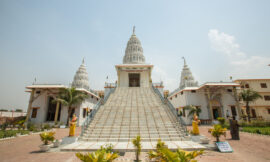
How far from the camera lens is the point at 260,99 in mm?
26203

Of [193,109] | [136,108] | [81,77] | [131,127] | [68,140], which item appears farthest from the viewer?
[81,77]

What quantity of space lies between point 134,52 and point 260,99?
2949 centimetres

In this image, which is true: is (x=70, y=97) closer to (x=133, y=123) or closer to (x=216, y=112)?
(x=133, y=123)

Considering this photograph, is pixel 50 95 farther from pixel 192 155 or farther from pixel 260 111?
pixel 260 111

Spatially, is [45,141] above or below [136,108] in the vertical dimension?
below

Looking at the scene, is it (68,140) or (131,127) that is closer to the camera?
(68,140)

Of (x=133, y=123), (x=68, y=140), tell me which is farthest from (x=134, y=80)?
(x=68, y=140)

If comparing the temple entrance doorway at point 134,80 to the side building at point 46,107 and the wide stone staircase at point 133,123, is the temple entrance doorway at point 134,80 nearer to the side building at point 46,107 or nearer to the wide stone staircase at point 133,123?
the side building at point 46,107

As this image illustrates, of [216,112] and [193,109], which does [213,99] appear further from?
[193,109]

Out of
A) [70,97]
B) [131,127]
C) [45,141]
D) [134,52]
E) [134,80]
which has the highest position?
[134,52]

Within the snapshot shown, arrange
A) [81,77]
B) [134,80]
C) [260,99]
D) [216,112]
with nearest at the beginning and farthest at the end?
[216,112] < [260,99] < [134,80] < [81,77]

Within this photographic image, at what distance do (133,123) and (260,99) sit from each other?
31.3 metres

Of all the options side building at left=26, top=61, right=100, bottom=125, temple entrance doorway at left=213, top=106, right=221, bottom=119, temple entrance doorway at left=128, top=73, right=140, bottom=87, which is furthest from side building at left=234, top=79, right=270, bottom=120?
side building at left=26, top=61, right=100, bottom=125

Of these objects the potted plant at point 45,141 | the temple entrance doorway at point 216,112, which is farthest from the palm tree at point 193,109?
the potted plant at point 45,141
